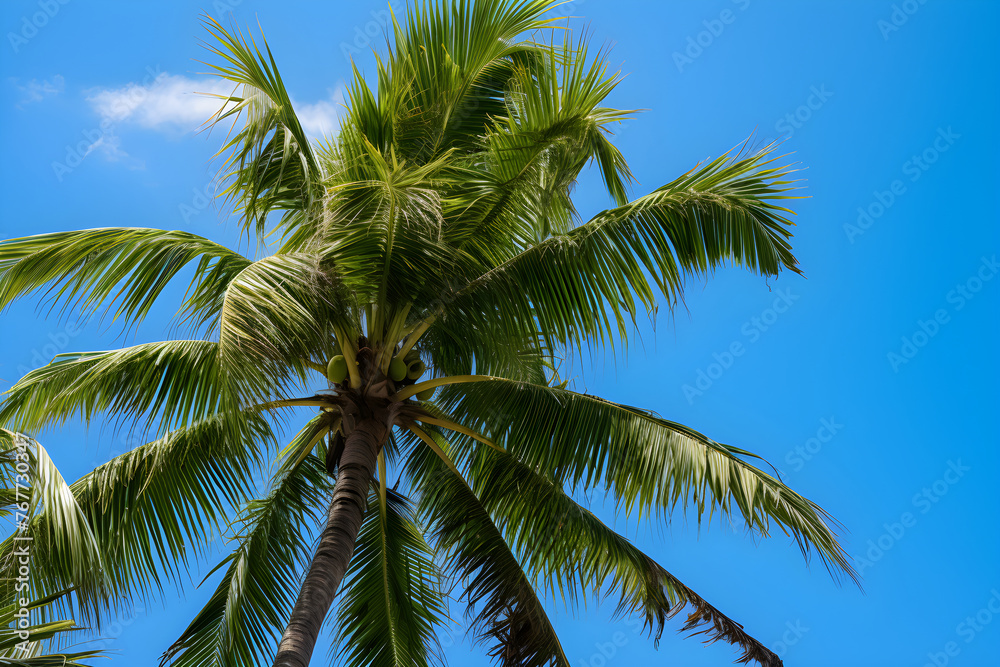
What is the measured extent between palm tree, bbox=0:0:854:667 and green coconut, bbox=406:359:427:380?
0.02 metres

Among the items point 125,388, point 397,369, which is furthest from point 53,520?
point 397,369

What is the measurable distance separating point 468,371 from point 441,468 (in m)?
1.50

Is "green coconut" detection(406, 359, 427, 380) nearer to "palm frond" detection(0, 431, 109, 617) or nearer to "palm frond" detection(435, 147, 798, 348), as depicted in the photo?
"palm frond" detection(435, 147, 798, 348)

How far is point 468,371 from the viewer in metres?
7.50

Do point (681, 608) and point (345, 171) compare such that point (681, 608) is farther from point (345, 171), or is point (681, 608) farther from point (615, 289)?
point (345, 171)

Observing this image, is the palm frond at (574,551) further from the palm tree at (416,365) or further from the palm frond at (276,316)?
the palm frond at (276,316)

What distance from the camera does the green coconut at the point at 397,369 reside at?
720 cm

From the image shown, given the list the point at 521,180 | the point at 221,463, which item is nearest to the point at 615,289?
the point at 521,180

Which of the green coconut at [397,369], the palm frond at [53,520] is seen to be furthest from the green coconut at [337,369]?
the palm frond at [53,520]

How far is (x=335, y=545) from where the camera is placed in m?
6.78

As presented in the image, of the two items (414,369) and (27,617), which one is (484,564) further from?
(27,617)

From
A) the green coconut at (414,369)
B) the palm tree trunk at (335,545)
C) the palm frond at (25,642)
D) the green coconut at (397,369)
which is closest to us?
the palm frond at (25,642)

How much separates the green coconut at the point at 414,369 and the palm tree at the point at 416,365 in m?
0.02

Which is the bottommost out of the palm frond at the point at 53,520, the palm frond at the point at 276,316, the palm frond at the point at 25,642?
the palm frond at the point at 25,642
